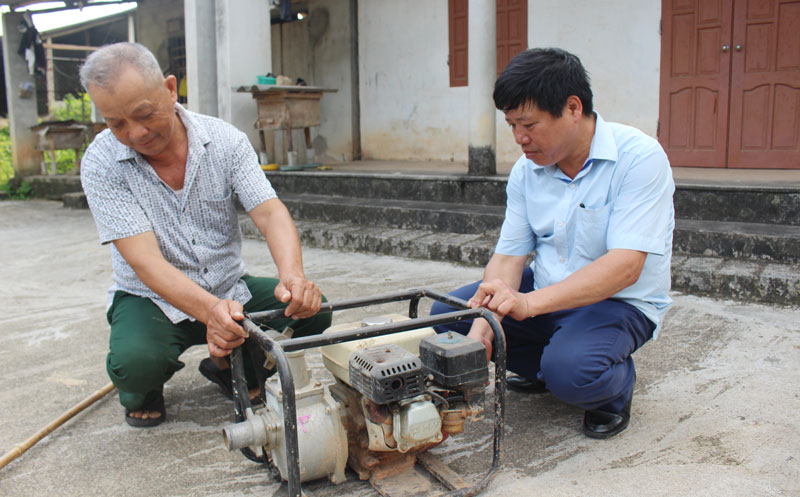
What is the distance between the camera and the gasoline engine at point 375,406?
5.99 ft

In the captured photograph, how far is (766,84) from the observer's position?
643 cm

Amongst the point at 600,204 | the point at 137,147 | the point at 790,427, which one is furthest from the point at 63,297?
the point at 790,427

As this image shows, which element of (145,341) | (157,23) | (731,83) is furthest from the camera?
(157,23)

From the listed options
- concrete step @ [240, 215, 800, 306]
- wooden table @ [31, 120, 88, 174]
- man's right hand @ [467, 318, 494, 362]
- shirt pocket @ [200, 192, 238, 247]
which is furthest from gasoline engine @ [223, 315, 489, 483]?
wooden table @ [31, 120, 88, 174]

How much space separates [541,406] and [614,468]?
1.78 ft

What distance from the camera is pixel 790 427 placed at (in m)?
2.39

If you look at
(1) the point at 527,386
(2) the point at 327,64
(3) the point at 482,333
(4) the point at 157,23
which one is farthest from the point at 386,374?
(4) the point at 157,23

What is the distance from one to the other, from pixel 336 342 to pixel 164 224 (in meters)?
1.05

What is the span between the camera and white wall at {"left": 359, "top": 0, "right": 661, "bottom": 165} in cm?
711

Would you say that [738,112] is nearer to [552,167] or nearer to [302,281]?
[552,167]

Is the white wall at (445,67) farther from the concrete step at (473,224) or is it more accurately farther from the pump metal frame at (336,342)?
the pump metal frame at (336,342)

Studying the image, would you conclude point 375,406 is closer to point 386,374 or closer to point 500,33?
point 386,374

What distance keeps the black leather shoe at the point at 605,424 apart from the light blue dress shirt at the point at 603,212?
37 cm

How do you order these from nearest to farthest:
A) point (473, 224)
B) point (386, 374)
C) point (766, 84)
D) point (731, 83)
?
point (386, 374)
point (473, 224)
point (766, 84)
point (731, 83)
